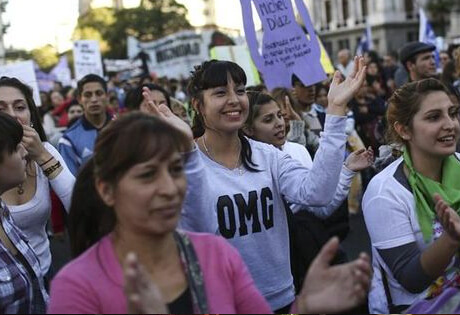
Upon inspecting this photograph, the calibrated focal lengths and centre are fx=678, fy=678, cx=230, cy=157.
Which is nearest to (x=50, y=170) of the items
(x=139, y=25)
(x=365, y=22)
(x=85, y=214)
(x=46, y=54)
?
(x=85, y=214)

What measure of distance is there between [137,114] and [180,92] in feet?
43.4

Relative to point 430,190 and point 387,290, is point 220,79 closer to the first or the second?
point 430,190

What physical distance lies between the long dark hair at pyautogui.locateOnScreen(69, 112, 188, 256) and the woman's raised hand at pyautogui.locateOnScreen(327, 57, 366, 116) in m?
0.84

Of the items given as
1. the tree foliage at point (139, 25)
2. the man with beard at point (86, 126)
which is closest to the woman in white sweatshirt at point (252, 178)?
the man with beard at point (86, 126)

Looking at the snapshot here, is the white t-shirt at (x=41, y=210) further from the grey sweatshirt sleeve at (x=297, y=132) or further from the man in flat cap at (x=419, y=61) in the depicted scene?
the man in flat cap at (x=419, y=61)

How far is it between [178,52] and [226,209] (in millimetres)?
14833

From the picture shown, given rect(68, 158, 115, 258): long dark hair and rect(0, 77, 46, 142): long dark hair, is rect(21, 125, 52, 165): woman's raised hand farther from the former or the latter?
rect(68, 158, 115, 258): long dark hair

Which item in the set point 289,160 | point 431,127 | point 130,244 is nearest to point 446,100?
point 431,127

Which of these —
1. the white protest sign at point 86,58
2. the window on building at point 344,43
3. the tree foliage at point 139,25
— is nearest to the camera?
the white protest sign at point 86,58

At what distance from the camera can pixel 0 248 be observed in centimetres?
255

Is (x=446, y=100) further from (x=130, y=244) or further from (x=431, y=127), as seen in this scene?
(x=130, y=244)

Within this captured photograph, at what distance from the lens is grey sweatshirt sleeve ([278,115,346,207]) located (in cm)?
266

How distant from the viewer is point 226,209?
9.43 feet

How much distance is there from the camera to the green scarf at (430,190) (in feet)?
8.68
